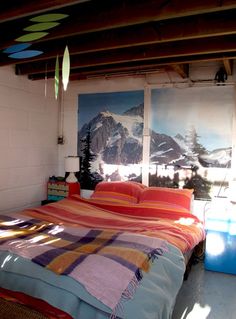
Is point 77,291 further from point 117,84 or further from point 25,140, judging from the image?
point 117,84

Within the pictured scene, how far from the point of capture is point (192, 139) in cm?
356

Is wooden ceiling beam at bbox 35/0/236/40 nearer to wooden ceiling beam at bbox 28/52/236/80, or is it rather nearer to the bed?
wooden ceiling beam at bbox 28/52/236/80

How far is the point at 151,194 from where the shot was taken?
3.45 m

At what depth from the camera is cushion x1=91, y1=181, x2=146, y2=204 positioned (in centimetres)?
356

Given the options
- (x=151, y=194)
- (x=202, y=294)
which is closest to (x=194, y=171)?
(x=151, y=194)

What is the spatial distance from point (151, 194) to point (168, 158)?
0.58m

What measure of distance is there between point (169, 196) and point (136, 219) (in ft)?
1.89

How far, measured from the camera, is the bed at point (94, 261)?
153 centimetres

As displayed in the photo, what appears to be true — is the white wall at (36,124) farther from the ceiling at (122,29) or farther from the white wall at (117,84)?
the ceiling at (122,29)

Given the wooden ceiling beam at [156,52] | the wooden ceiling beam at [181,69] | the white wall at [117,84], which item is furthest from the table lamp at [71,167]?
the wooden ceiling beam at [181,69]

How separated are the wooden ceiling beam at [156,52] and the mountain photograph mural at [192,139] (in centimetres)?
83

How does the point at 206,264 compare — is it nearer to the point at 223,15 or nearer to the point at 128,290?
the point at 128,290

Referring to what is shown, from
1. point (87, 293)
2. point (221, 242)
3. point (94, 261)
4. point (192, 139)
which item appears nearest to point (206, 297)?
point (221, 242)

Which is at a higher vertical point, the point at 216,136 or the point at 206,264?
the point at 216,136
